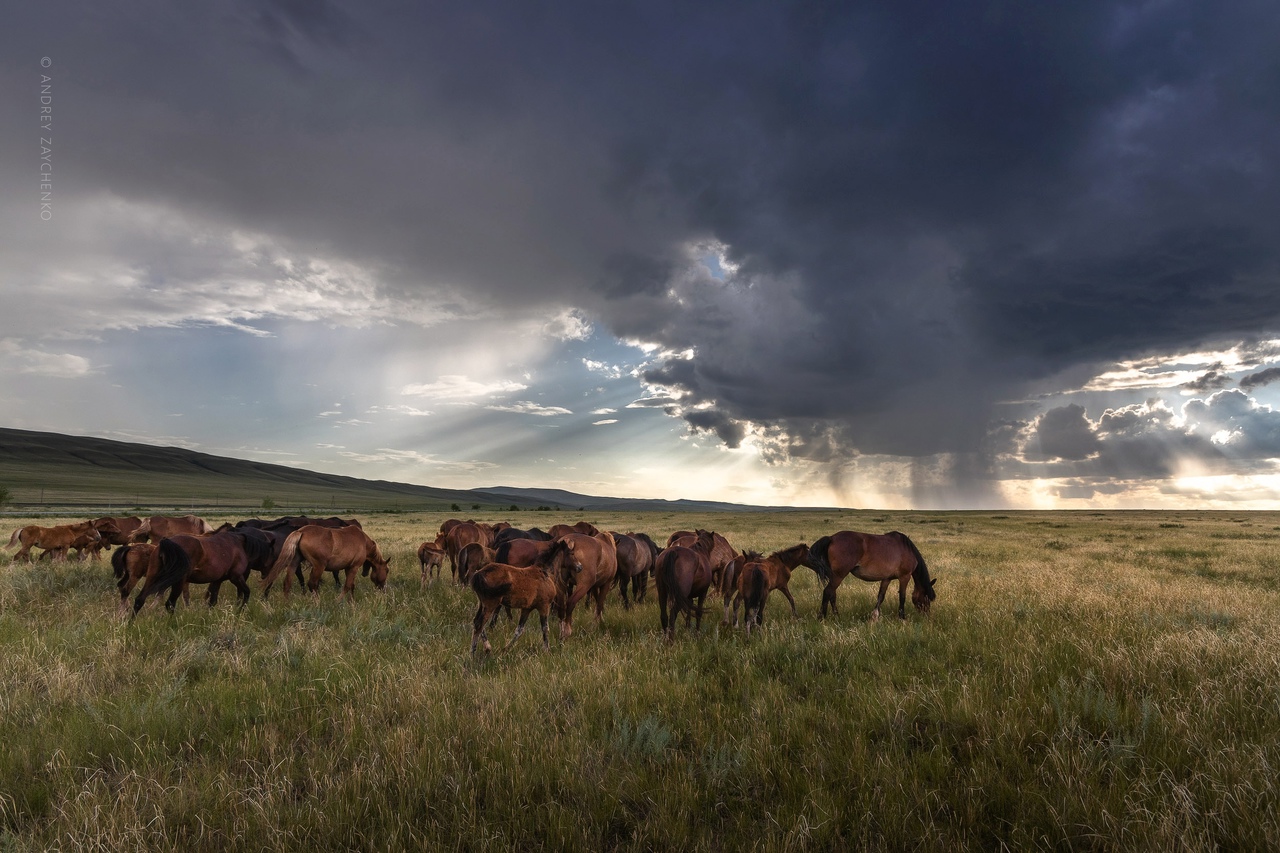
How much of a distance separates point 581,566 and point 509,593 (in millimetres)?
1669

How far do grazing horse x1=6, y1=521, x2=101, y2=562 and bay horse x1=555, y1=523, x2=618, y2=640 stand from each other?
63.9 feet

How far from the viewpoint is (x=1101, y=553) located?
22.7m

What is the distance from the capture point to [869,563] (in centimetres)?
1017

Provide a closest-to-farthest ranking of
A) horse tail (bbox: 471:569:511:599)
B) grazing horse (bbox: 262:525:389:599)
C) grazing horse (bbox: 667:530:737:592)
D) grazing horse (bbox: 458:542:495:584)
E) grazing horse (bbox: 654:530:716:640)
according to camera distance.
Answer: horse tail (bbox: 471:569:511:599)
grazing horse (bbox: 654:530:716:640)
grazing horse (bbox: 458:542:495:584)
grazing horse (bbox: 667:530:737:592)
grazing horse (bbox: 262:525:389:599)

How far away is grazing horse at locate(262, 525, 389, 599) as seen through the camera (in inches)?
454

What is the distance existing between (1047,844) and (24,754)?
7.73 metres

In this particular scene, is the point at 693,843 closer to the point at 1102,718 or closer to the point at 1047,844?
the point at 1047,844

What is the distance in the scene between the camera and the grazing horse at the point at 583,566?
29.1 ft

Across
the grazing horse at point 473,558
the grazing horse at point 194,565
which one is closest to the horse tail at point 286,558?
the grazing horse at point 194,565

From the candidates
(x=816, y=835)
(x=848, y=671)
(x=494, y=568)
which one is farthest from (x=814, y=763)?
(x=494, y=568)

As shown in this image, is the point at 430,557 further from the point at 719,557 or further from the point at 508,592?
the point at 508,592

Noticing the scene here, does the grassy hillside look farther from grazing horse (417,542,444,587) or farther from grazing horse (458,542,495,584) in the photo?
grazing horse (458,542,495,584)

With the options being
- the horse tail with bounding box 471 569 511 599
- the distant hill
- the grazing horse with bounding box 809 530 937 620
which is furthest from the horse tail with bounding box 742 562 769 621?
the distant hill

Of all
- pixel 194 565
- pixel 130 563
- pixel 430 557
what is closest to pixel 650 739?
pixel 194 565
